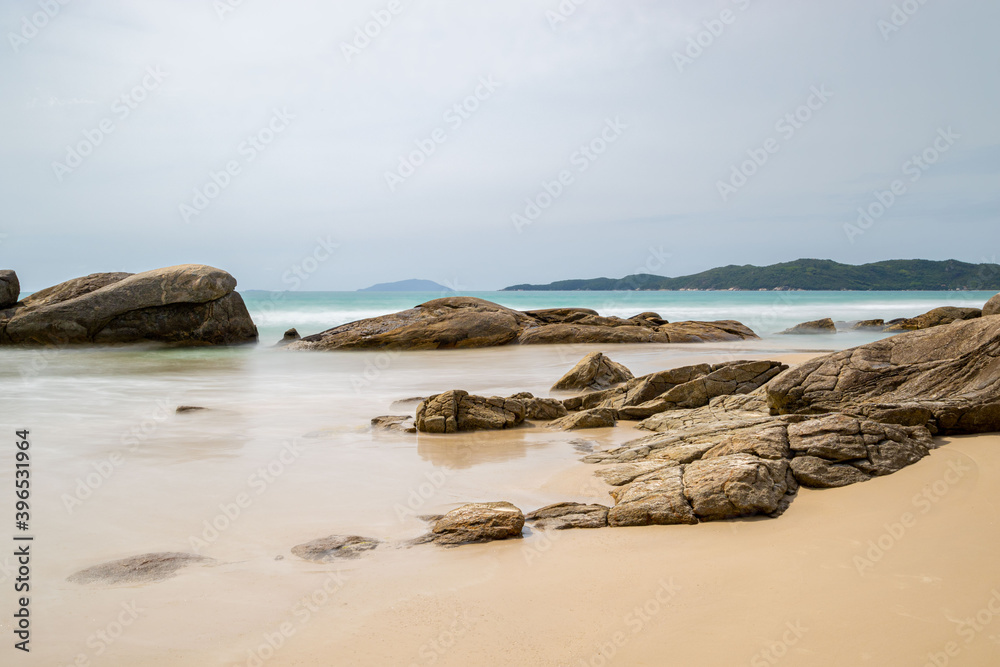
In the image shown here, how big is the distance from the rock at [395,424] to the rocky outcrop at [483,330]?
10.6 m

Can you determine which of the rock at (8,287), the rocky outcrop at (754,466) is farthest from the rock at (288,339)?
the rocky outcrop at (754,466)

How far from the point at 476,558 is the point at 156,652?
1.54 m

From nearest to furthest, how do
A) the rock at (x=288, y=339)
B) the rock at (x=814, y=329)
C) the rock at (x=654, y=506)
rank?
1. the rock at (x=654, y=506)
2. the rock at (x=288, y=339)
3. the rock at (x=814, y=329)

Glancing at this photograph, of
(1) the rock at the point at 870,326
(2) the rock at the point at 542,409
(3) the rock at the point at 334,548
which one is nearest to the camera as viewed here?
(3) the rock at the point at 334,548

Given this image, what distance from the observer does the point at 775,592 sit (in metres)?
2.83

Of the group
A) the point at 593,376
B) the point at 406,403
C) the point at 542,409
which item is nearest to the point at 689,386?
the point at 542,409

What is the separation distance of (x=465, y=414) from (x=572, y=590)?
4165 mm

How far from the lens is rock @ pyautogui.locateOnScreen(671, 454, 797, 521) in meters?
3.79

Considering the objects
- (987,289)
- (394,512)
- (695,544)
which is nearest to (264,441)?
(394,512)

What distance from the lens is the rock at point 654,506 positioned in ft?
12.6

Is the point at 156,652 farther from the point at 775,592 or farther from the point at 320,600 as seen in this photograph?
the point at 775,592

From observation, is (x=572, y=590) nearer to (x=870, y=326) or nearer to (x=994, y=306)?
(x=994, y=306)

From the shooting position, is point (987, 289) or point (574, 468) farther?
point (987, 289)

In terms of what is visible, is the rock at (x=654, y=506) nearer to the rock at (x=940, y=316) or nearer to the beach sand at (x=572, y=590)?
the beach sand at (x=572, y=590)
